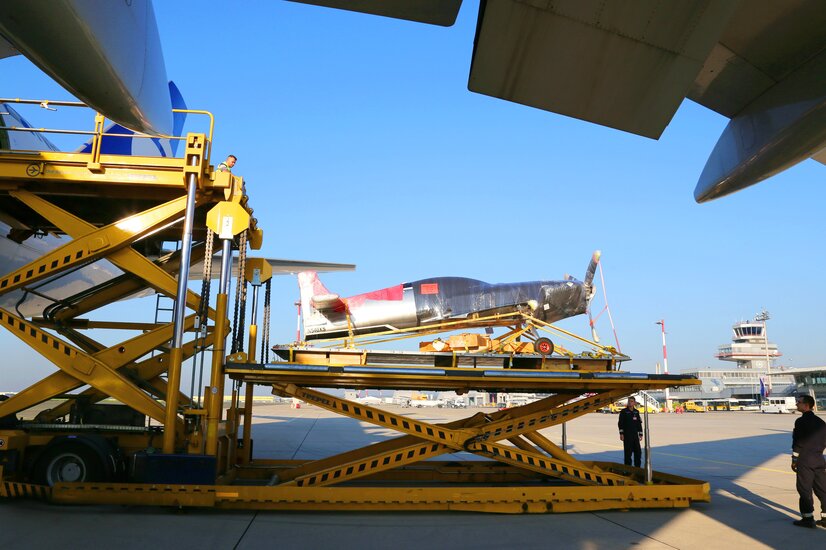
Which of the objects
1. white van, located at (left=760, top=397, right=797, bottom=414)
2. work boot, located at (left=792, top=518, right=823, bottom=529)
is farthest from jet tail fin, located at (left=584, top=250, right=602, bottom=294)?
white van, located at (left=760, top=397, right=797, bottom=414)

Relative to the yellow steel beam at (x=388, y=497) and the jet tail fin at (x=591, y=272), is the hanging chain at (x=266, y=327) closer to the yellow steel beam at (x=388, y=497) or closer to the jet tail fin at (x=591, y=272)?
the yellow steel beam at (x=388, y=497)

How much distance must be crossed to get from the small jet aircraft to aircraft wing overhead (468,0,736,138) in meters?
7.04

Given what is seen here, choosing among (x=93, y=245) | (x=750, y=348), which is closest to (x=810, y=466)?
(x=93, y=245)

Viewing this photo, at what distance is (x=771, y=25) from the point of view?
3369 millimetres

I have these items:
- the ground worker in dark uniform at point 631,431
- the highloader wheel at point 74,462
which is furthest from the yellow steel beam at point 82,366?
the ground worker in dark uniform at point 631,431

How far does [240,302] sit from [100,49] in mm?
→ 6965

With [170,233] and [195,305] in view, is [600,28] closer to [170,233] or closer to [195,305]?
[195,305]

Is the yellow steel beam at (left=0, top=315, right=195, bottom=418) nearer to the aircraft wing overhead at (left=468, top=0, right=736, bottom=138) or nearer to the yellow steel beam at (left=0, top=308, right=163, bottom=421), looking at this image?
the yellow steel beam at (left=0, top=308, right=163, bottom=421)

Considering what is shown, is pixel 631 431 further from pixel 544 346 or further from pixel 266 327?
pixel 266 327

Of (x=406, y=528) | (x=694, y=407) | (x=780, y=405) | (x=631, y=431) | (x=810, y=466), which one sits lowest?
(x=694, y=407)

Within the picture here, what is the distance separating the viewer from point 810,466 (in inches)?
277


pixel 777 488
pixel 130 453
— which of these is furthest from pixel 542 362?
pixel 130 453

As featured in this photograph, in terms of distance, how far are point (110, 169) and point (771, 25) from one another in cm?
808

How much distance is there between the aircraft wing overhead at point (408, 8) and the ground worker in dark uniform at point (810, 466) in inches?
270
